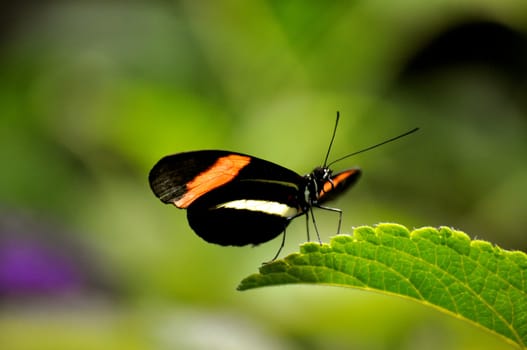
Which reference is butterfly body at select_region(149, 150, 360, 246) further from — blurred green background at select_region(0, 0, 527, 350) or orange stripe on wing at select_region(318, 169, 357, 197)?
blurred green background at select_region(0, 0, 527, 350)

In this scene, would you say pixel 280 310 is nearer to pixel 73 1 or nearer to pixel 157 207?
pixel 157 207

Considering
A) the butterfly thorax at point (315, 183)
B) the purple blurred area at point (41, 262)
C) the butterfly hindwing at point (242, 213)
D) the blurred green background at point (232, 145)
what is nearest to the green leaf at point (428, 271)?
the butterfly hindwing at point (242, 213)

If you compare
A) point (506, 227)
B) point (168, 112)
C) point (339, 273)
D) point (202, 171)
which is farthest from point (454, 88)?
point (339, 273)

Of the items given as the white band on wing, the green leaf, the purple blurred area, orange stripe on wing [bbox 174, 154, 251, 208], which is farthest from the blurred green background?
the green leaf

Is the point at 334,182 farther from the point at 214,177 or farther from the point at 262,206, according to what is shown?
the point at 214,177

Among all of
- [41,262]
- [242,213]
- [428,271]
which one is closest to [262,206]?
[242,213]
